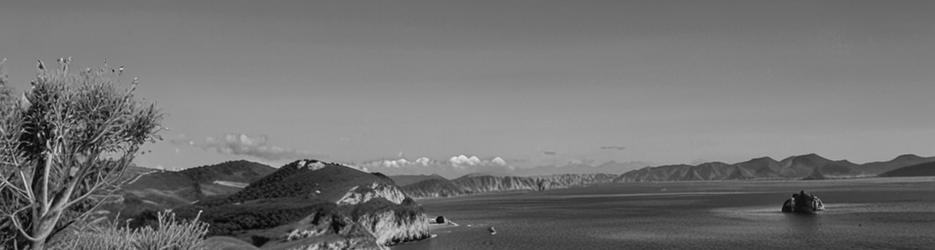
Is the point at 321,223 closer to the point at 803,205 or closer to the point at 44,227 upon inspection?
the point at 44,227

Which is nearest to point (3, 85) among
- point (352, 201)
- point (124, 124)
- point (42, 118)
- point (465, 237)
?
point (42, 118)

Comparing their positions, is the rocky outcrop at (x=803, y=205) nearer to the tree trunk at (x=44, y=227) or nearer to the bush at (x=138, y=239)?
the bush at (x=138, y=239)

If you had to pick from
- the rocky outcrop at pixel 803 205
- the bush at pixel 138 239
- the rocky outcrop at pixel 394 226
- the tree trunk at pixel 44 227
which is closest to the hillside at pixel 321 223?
the rocky outcrop at pixel 394 226

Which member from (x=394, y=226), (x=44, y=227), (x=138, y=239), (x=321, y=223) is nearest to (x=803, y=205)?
(x=394, y=226)

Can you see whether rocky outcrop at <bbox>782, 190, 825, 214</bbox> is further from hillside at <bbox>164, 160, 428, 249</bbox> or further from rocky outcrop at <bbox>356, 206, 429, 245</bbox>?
hillside at <bbox>164, 160, 428, 249</bbox>

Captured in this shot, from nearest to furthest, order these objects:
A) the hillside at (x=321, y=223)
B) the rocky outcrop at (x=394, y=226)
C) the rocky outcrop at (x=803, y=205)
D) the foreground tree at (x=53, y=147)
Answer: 1. the foreground tree at (x=53, y=147)
2. the hillside at (x=321, y=223)
3. the rocky outcrop at (x=394, y=226)
4. the rocky outcrop at (x=803, y=205)

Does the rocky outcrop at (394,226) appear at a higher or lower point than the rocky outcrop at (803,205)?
lower

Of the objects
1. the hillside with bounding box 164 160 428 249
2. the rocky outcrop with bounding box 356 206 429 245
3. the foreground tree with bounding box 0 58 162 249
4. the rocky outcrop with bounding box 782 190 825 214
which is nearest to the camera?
the foreground tree with bounding box 0 58 162 249

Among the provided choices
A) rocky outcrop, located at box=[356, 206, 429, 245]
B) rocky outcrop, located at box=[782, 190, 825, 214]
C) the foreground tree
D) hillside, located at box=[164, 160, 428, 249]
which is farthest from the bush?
rocky outcrop, located at box=[782, 190, 825, 214]

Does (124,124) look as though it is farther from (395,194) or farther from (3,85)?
(395,194)
